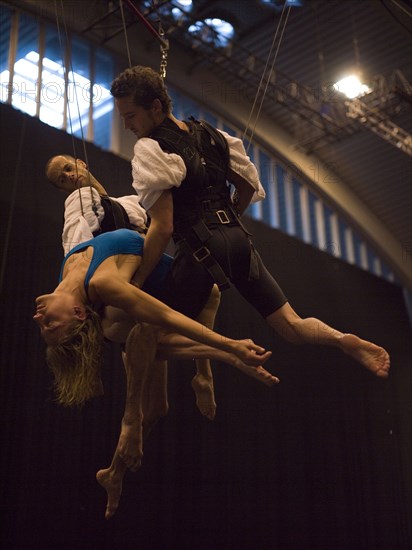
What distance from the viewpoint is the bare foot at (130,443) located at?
275cm

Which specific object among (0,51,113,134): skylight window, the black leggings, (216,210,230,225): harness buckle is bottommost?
the black leggings

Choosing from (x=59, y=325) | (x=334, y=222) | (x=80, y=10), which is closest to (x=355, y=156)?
(x=334, y=222)

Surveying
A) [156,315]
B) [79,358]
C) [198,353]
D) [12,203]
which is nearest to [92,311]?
[79,358]

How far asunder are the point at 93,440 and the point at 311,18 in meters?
5.24

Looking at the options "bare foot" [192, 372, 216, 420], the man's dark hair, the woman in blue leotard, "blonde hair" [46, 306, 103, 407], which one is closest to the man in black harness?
the man's dark hair

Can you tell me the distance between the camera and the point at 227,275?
264cm

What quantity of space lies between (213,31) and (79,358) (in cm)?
607

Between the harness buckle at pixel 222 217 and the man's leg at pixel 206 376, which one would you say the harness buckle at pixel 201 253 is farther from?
the man's leg at pixel 206 376

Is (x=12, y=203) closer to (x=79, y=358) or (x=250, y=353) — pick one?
(x=79, y=358)

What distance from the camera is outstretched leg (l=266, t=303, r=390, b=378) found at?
2518 mm

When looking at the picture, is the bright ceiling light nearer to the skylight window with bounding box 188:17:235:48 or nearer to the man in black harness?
the skylight window with bounding box 188:17:235:48

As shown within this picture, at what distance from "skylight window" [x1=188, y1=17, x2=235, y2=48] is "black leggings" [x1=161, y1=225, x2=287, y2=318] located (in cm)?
559

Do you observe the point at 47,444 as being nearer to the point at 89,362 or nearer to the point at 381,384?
the point at 89,362

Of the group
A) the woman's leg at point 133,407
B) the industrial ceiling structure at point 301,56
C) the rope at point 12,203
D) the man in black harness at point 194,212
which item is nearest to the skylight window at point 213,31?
the industrial ceiling structure at point 301,56
